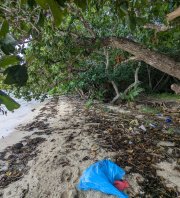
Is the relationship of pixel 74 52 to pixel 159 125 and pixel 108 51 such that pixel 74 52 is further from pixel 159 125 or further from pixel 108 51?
pixel 108 51

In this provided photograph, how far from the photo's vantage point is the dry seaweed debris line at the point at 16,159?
11.3 ft

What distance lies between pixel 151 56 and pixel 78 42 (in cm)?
104

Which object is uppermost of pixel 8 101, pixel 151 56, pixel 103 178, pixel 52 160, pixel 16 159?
pixel 151 56

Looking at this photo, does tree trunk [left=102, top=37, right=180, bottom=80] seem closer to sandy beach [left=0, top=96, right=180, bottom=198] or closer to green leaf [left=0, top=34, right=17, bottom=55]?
sandy beach [left=0, top=96, right=180, bottom=198]

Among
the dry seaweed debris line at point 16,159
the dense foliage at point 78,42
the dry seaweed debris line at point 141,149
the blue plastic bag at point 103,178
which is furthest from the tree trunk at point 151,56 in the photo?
the dry seaweed debris line at point 16,159

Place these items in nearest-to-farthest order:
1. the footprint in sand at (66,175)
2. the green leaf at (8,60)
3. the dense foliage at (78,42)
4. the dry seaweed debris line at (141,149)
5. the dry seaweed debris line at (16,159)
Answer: the green leaf at (8,60) < the dense foliage at (78,42) < the dry seaweed debris line at (141,149) < the footprint in sand at (66,175) < the dry seaweed debris line at (16,159)

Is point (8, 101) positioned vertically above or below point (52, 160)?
above

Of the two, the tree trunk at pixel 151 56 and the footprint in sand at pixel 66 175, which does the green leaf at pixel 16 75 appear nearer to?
the footprint in sand at pixel 66 175

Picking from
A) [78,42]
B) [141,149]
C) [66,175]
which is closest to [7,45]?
[66,175]

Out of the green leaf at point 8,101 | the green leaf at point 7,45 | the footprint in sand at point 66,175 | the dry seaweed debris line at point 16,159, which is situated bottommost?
the dry seaweed debris line at point 16,159

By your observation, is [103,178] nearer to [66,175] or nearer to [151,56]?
[66,175]

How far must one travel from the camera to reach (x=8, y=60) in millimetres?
570

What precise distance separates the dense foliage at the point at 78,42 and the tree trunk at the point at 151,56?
21 cm

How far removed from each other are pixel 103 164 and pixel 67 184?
517mm
